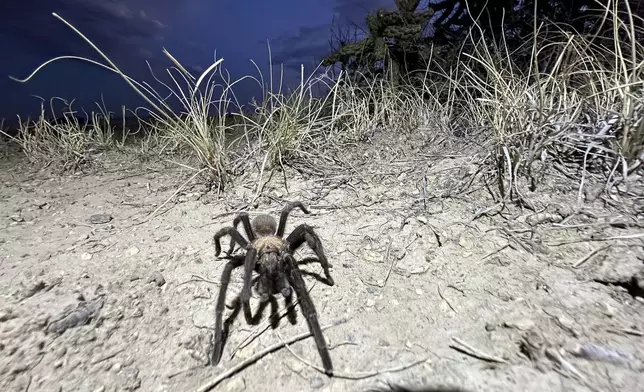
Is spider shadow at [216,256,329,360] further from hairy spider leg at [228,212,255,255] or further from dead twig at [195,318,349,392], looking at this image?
hairy spider leg at [228,212,255,255]

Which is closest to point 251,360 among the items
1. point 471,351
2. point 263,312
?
point 263,312

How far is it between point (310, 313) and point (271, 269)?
1.13 feet

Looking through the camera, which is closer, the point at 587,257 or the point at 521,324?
the point at 521,324

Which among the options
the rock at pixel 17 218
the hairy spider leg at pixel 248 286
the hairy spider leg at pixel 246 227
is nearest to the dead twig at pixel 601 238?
the hairy spider leg at pixel 248 286

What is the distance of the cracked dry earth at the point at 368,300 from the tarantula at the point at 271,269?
8 cm

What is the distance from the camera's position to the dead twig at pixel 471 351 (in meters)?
1.06

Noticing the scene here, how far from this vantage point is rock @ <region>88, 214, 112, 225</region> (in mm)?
2062

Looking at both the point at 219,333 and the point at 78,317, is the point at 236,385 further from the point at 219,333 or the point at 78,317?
the point at 78,317

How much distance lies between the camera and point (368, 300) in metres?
1.44

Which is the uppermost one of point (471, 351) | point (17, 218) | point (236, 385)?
point (17, 218)

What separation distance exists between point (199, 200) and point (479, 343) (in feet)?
6.56

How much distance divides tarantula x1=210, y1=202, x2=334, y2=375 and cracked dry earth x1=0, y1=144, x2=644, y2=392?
0.08 meters

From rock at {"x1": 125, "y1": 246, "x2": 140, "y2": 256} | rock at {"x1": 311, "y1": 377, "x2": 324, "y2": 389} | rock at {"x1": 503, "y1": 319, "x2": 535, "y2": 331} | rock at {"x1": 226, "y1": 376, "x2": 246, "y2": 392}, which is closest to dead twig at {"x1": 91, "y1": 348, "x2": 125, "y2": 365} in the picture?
rock at {"x1": 226, "y1": 376, "x2": 246, "y2": 392}

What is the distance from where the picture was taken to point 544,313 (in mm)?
→ 1183
